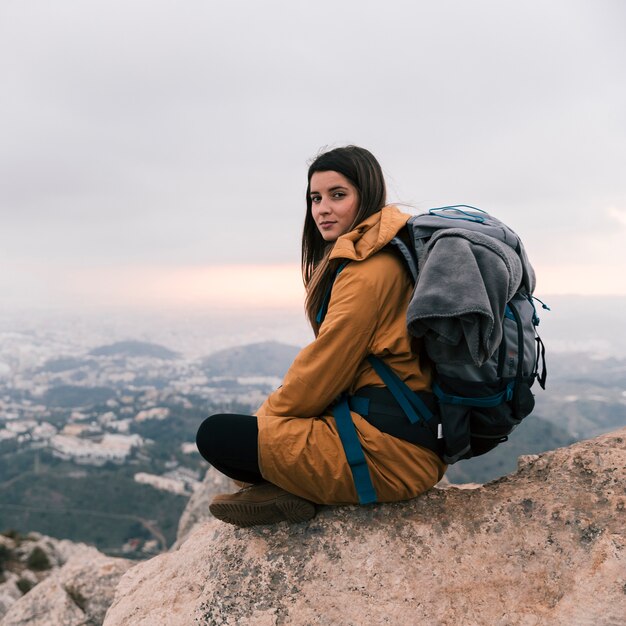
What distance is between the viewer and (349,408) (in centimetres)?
317

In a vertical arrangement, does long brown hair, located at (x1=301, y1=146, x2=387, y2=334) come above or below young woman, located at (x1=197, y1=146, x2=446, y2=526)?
above

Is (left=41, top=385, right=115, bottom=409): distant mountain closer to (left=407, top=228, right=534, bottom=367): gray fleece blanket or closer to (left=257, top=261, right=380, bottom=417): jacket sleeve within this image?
(left=257, top=261, right=380, bottom=417): jacket sleeve

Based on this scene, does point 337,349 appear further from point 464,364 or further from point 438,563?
point 438,563

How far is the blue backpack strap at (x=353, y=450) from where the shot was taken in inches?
Answer: 119

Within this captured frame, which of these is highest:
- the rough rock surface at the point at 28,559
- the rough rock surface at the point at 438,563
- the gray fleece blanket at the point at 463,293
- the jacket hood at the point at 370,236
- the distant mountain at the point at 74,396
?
the jacket hood at the point at 370,236

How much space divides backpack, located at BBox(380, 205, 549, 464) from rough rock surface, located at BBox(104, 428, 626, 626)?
651 mm

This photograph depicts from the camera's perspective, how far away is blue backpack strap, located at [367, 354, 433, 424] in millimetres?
3102

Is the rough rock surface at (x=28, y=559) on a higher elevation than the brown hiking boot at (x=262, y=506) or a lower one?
lower

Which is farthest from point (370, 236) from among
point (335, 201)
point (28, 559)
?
point (28, 559)

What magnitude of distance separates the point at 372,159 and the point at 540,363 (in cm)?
182

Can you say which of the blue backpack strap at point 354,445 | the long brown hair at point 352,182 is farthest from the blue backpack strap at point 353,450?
the long brown hair at point 352,182

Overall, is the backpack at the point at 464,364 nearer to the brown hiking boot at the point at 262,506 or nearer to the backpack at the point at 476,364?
the backpack at the point at 476,364

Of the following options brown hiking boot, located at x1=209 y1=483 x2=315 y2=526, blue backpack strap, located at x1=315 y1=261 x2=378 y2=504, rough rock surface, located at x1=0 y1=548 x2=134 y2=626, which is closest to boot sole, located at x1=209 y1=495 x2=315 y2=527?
brown hiking boot, located at x1=209 y1=483 x2=315 y2=526

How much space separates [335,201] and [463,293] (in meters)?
1.26
